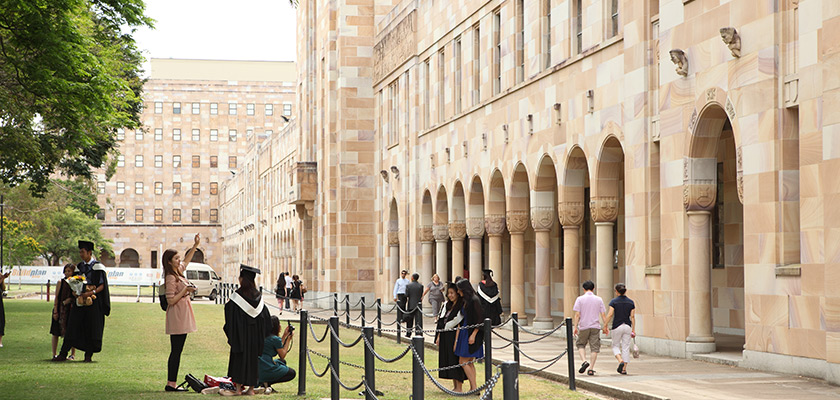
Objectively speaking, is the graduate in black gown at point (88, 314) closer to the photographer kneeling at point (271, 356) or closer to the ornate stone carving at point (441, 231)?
the photographer kneeling at point (271, 356)

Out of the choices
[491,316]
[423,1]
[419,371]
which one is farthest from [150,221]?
[419,371]

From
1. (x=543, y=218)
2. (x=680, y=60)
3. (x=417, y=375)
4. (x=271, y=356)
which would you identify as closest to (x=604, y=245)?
(x=543, y=218)

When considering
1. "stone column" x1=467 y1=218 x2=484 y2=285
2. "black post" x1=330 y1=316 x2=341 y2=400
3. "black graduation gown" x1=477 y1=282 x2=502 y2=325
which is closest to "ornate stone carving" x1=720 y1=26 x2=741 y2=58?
"black graduation gown" x1=477 y1=282 x2=502 y2=325

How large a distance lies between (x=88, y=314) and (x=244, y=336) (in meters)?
5.22

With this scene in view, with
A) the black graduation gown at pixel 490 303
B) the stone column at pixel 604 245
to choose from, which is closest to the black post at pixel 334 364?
the black graduation gown at pixel 490 303

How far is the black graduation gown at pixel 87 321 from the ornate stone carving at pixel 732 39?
10.9m

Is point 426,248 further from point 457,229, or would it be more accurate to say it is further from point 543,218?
point 543,218

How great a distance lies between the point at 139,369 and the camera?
1747 cm

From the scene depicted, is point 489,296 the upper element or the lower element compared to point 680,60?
lower

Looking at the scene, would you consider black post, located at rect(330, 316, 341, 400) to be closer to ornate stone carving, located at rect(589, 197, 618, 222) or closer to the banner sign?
ornate stone carving, located at rect(589, 197, 618, 222)

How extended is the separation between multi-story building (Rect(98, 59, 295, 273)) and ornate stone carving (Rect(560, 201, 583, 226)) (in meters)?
101

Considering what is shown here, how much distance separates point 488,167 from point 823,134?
1765cm

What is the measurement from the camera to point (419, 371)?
33.5 feet

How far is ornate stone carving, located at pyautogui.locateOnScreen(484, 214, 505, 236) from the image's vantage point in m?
33.4
